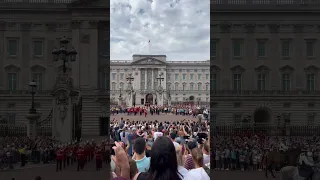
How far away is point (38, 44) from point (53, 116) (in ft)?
11.0

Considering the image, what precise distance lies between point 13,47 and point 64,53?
2.34m

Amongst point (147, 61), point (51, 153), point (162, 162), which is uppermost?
point (147, 61)

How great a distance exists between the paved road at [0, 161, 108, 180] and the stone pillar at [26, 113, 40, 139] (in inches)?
57.5

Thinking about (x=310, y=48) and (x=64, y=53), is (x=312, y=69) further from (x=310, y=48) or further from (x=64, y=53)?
(x=64, y=53)

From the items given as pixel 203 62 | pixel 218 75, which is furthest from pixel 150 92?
pixel 218 75

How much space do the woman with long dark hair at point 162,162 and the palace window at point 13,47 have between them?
13085 millimetres

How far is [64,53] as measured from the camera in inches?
590

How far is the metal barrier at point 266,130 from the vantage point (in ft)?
56.2

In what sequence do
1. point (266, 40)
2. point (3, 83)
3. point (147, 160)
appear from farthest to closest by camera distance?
point (266, 40)
point (3, 83)
point (147, 160)

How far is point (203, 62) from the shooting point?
71.3 m

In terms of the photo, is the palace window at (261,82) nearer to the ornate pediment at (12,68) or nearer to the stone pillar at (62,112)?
the stone pillar at (62,112)

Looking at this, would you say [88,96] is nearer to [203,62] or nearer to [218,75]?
[218,75]

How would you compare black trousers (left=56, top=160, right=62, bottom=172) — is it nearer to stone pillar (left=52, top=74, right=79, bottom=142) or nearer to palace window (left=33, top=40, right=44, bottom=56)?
stone pillar (left=52, top=74, right=79, bottom=142)

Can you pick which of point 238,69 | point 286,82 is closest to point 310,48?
point 286,82
